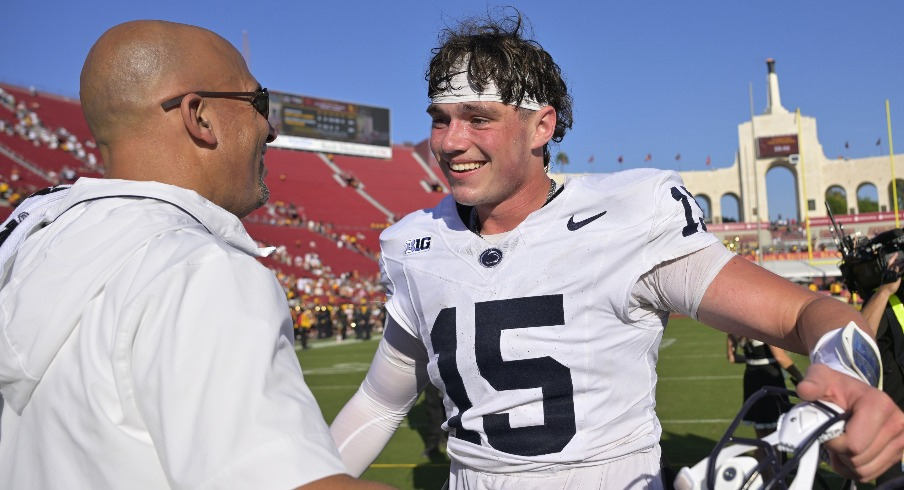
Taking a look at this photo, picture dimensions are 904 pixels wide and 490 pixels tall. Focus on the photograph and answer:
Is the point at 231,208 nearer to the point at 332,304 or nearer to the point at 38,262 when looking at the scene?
the point at 38,262

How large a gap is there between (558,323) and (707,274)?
38cm

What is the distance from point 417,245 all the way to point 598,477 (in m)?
0.85

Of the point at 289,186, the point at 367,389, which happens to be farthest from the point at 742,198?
the point at 367,389

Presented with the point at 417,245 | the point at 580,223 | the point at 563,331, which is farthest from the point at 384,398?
the point at 580,223

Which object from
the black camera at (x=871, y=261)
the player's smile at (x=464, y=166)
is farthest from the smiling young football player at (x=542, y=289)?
the black camera at (x=871, y=261)

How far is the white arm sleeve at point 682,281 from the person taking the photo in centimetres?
186

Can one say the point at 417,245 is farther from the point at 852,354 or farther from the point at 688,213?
the point at 852,354

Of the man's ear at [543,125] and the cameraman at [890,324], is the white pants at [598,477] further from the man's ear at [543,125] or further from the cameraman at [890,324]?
the cameraman at [890,324]

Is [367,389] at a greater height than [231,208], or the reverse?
[231,208]

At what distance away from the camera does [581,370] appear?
1986 mm

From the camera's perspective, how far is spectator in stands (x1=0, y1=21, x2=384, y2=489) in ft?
3.61

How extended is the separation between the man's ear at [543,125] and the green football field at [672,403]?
192 inches

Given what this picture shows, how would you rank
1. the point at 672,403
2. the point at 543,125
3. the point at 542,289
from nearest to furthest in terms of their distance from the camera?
the point at 542,289 < the point at 543,125 < the point at 672,403

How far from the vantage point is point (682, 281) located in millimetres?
1920
